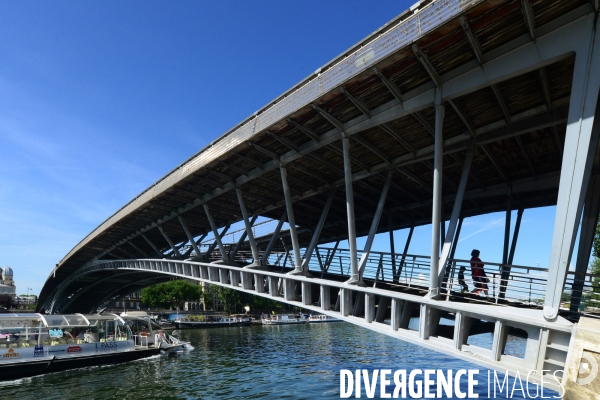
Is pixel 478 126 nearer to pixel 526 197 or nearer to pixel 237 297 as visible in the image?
pixel 526 197

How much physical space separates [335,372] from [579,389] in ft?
55.9

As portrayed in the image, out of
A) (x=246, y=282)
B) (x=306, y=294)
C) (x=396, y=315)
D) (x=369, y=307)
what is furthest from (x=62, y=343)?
(x=396, y=315)

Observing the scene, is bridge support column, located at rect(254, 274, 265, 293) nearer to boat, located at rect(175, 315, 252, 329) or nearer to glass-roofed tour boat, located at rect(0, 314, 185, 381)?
glass-roofed tour boat, located at rect(0, 314, 185, 381)

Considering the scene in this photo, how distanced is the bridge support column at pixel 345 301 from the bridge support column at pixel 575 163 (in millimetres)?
8108

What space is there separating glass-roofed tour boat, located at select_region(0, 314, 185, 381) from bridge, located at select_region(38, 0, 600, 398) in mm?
13328

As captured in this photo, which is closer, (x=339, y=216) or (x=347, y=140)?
(x=347, y=140)

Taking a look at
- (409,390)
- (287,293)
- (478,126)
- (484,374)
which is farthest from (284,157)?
(484,374)

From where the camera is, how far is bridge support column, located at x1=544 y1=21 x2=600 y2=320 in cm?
820

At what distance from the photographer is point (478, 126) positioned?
47.5ft

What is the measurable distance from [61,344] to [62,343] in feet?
1.15

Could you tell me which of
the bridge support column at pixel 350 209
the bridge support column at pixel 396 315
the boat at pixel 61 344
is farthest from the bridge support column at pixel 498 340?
the boat at pixel 61 344

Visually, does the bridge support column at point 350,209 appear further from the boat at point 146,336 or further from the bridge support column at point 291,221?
the boat at point 146,336

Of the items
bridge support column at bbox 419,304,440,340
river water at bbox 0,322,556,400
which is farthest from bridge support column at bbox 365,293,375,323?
river water at bbox 0,322,556,400

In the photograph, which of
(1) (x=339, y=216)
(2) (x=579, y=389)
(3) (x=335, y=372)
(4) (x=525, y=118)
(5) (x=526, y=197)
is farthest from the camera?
(1) (x=339, y=216)
